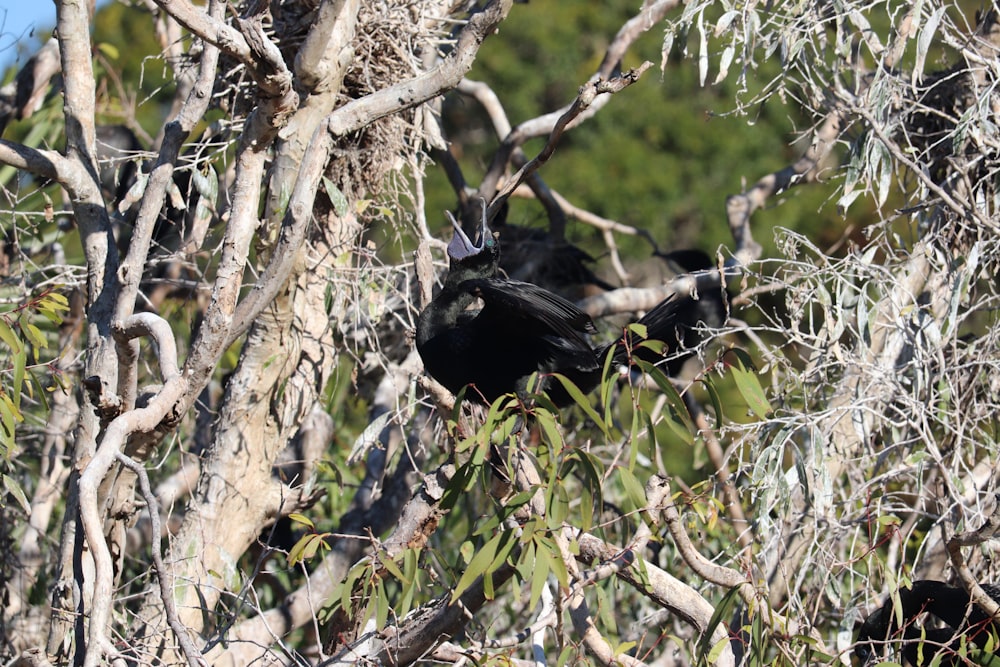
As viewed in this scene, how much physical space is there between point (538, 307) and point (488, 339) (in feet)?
1.99

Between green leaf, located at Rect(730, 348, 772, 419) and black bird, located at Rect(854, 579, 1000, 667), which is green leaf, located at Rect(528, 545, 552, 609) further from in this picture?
black bird, located at Rect(854, 579, 1000, 667)

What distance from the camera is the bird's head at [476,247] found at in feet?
12.9

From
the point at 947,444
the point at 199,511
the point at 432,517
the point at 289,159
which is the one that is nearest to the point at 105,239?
the point at 289,159

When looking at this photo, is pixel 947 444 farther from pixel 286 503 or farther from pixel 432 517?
pixel 286 503

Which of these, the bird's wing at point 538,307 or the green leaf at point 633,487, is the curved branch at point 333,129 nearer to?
the bird's wing at point 538,307

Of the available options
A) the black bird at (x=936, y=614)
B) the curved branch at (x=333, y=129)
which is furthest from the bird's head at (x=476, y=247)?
the black bird at (x=936, y=614)

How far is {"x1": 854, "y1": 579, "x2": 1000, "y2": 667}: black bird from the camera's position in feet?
10.5

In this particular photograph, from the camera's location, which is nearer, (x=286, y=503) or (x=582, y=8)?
(x=286, y=503)

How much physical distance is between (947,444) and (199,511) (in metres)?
2.98

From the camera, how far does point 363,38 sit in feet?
14.2

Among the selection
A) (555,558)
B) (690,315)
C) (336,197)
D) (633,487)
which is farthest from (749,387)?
(336,197)

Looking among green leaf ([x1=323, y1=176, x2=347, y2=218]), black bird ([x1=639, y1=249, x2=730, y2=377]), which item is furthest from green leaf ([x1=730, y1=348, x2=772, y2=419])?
green leaf ([x1=323, y1=176, x2=347, y2=218])

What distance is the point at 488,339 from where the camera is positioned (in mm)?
3846

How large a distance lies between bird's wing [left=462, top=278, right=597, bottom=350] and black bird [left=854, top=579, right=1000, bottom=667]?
1.28 m
